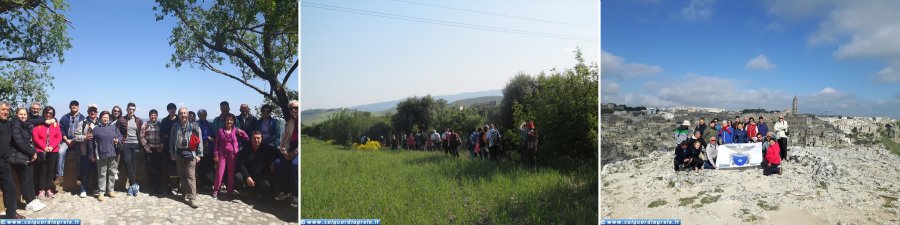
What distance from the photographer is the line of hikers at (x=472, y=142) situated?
5320 mm

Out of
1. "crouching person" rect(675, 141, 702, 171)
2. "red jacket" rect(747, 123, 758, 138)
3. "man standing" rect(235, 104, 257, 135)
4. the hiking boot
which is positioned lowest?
the hiking boot

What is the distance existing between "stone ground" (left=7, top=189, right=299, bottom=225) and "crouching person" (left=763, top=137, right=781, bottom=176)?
626 centimetres

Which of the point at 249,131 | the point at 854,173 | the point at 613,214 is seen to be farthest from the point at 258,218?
the point at 854,173

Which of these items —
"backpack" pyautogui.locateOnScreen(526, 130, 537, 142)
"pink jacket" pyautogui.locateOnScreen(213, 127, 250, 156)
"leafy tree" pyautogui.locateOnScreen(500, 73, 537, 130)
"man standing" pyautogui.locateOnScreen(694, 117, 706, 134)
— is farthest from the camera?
"man standing" pyautogui.locateOnScreen(694, 117, 706, 134)

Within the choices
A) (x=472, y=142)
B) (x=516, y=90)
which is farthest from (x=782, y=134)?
(x=472, y=142)

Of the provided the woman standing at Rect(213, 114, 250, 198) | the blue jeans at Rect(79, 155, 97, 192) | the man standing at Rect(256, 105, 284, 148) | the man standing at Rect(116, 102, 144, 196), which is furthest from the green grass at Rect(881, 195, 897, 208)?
the blue jeans at Rect(79, 155, 97, 192)

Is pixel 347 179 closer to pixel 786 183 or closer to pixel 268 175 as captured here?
pixel 268 175

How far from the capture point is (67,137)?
452 centimetres

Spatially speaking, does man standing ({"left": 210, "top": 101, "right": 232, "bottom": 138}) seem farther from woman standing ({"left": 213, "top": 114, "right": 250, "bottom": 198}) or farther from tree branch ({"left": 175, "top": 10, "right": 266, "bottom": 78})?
tree branch ({"left": 175, "top": 10, "right": 266, "bottom": 78})

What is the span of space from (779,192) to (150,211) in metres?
7.36

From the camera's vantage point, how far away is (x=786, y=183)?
224 inches

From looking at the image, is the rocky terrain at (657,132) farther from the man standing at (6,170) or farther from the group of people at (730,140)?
the man standing at (6,170)

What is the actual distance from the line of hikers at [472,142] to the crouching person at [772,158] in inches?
134

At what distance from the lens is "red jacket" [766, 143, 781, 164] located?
595cm
